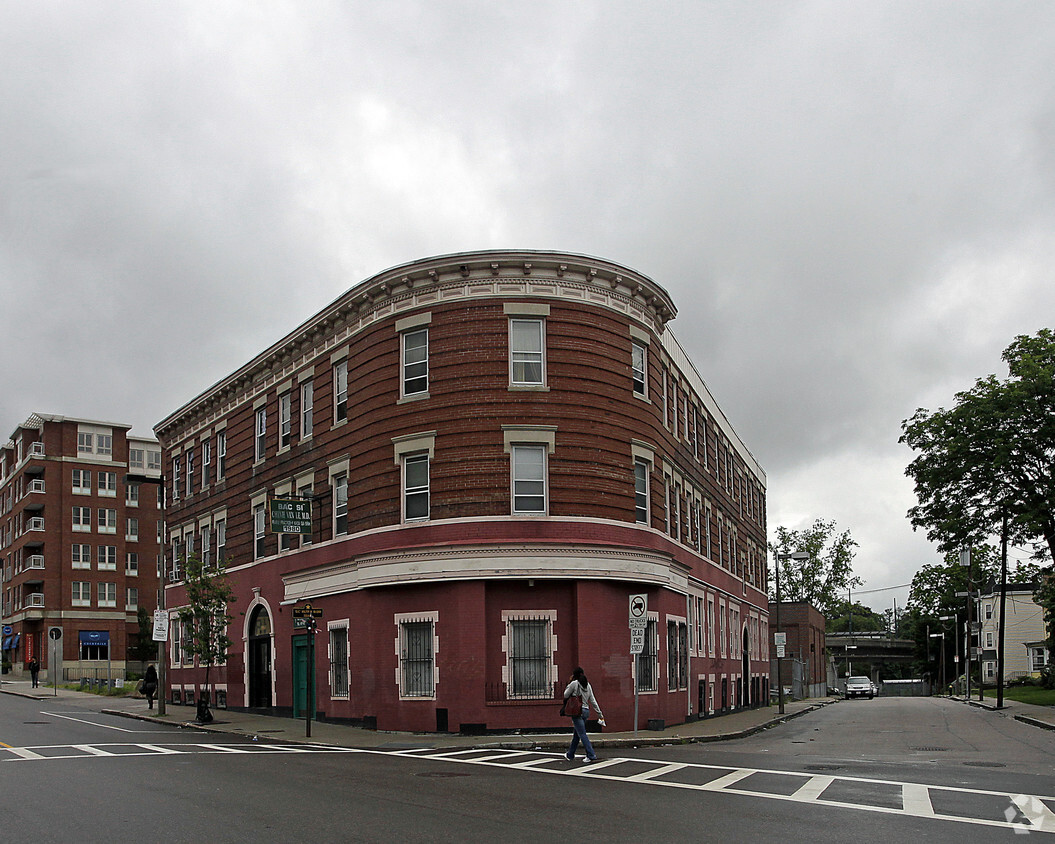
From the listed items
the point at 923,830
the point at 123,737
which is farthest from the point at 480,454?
the point at 923,830

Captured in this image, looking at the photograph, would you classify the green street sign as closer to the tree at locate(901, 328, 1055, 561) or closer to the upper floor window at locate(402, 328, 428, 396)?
the upper floor window at locate(402, 328, 428, 396)

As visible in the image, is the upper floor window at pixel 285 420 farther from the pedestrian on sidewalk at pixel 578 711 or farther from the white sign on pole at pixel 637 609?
the pedestrian on sidewalk at pixel 578 711

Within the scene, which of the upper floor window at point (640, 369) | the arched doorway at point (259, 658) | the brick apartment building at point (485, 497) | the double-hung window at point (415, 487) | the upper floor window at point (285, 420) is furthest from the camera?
the arched doorway at point (259, 658)

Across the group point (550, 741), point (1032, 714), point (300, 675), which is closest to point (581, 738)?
point (550, 741)

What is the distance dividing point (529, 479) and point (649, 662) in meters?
5.83

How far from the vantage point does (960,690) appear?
8681 centimetres

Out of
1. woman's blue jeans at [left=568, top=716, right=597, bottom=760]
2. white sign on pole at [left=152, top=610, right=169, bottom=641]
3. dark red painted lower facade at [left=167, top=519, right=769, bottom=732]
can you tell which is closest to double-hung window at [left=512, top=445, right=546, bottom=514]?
dark red painted lower facade at [left=167, top=519, right=769, bottom=732]

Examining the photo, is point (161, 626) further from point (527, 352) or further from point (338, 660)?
point (527, 352)

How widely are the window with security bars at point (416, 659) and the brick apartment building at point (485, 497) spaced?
4 centimetres

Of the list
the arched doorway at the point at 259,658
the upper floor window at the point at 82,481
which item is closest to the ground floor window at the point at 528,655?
the arched doorway at the point at 259,658

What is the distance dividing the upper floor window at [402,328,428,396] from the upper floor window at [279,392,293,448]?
7.36m

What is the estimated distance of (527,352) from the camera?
87.1 ft

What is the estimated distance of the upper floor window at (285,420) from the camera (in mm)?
33591

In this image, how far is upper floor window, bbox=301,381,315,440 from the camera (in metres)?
32.3
